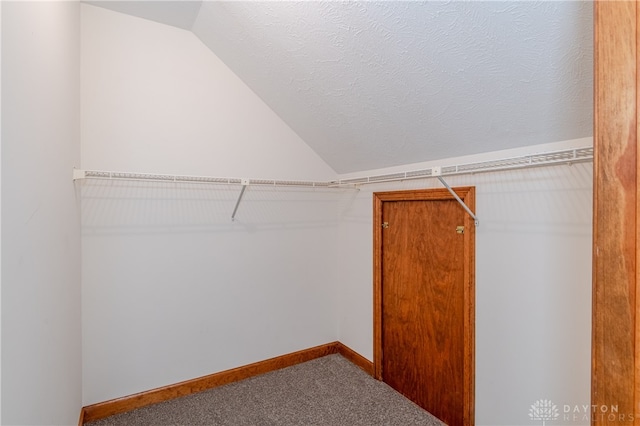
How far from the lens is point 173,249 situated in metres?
2.15

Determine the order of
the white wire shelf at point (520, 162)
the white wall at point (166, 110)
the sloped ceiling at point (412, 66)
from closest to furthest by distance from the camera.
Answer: the sloped ceiling at point (412, 66) → the white wire shelf at point (520, 162) → the white wall at point (166, 110)

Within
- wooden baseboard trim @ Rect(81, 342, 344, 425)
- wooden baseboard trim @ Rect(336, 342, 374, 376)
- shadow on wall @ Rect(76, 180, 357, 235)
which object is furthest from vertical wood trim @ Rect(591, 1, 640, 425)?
wooden baseboard trim @ Rect(81, 342, 344, 425)

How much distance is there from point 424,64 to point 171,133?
165 centimetres

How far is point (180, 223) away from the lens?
7.10 feet

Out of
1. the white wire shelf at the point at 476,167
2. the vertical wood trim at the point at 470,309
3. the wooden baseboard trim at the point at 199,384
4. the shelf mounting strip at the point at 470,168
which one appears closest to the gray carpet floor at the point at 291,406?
the wooden baseboard trim at the point at 199,384

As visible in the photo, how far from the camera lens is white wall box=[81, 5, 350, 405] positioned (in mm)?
1936

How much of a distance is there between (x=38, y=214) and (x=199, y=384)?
1703 mm

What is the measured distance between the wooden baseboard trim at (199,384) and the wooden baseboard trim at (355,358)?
0.06 ft

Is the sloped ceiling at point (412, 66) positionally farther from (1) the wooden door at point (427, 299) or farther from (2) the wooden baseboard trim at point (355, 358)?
(2) the wooden baseboard trim at point (355, 358)

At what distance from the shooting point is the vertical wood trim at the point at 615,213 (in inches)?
32.4

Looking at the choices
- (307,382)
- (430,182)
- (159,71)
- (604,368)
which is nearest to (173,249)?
(159,71)

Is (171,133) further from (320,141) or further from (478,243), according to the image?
(478,243)

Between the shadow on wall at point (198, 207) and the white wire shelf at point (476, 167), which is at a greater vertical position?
the white wire shelf at point (476, 167)

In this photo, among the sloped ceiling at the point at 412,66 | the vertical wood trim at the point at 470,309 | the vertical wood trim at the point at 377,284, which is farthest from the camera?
the vertical wood trim at the point at 377,284
